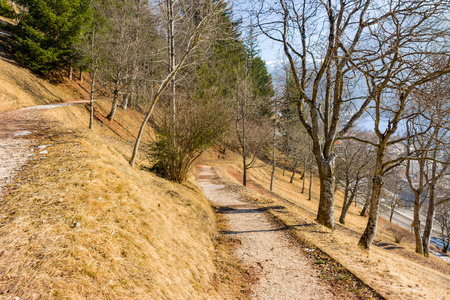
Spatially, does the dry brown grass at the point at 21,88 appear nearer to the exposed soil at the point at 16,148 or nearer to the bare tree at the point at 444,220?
the exposed soil at the point at 16,148

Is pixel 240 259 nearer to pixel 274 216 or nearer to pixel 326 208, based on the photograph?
pixel 274 216

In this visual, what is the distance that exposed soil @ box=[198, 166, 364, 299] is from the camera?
3.89 m

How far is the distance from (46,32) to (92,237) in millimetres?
22124

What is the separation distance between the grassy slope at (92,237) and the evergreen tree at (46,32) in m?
16.2

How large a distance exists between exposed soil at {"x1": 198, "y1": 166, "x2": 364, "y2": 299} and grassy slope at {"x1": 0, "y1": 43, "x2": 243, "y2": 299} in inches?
33.0

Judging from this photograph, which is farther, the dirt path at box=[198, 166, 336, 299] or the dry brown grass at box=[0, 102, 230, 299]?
the dirt path at box=[198, 166, 336, 299]

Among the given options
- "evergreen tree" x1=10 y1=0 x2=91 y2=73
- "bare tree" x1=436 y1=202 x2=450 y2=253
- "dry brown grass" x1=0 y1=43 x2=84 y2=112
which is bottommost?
"bare tree" x1=436 y1=202 x2=450 y2=253

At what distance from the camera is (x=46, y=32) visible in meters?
18.2

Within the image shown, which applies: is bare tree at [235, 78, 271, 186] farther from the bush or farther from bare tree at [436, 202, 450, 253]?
bare tree at [436, 202, 450, 253]

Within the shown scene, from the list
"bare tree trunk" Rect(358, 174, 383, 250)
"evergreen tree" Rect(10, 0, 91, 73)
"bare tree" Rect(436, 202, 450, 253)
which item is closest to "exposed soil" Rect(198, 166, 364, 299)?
"bare tree trunk" Rect(358, 174, 383, 250)

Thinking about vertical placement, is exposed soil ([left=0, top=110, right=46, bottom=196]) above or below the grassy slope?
above

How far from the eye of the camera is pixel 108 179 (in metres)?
4.58

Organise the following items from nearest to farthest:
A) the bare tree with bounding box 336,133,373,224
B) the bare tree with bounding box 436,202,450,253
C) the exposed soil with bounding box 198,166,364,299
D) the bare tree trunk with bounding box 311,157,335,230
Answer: the exposed soil with bounding box 198,166,364,299, the bare tree trunk with bounding box 311,157,335,230, the bare tree with bounding box 336,133,373,224, the bare tree with bounding box 436,202,450,253

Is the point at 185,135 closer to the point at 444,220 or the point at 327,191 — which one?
the point at 327,191
